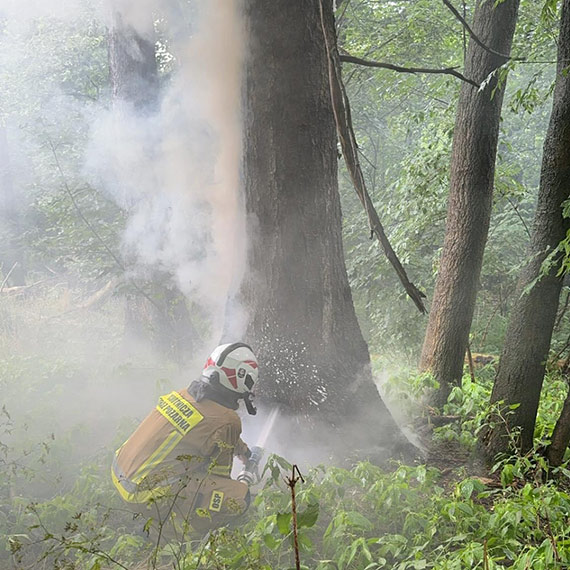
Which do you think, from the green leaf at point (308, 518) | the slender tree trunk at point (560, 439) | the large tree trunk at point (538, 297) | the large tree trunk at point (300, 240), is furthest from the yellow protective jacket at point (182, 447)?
the slender tree trunk at point (560, 439)

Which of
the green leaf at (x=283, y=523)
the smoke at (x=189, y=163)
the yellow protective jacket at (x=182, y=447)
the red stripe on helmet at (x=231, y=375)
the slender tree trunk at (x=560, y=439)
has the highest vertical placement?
the smoke at (x=189, y=163)

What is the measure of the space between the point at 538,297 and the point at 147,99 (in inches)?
229

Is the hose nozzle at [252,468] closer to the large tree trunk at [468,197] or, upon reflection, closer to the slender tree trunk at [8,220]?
the large tree trunk at [468,197]

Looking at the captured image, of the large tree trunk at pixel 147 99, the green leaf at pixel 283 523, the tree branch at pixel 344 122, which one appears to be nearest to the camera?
the green leaf at pixel 283 523

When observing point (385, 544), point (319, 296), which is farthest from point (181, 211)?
point (385, 544)

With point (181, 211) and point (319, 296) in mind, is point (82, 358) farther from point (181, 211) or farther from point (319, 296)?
point (319, 296)

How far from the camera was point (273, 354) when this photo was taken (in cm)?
460

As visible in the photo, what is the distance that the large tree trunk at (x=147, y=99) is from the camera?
25.3ft

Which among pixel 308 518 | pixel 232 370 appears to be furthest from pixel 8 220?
pixel 308 518

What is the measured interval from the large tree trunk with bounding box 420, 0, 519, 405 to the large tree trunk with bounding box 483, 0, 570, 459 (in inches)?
57.6

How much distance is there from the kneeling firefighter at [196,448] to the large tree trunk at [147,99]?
148 inches

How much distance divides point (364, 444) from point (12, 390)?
13.2ft

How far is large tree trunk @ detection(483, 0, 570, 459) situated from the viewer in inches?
151

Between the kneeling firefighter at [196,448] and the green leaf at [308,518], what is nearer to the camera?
the green leaf at [308,518]
